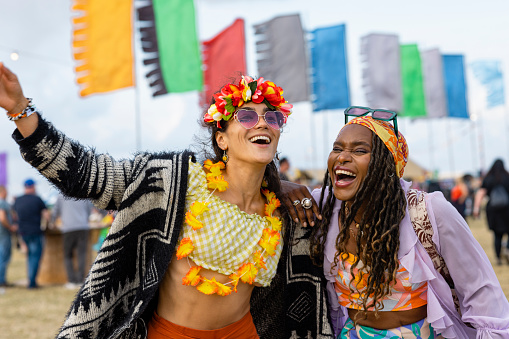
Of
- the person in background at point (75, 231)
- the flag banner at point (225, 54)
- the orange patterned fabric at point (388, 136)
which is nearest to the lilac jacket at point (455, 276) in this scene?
the orange patterned fabric at point (388, 136)

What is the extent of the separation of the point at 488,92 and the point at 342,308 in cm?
2185

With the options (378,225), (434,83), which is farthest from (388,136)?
(434,83)

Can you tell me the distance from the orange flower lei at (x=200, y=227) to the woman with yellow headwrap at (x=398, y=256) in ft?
1.15

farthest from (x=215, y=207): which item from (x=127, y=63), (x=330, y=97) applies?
(x=330, y=97)

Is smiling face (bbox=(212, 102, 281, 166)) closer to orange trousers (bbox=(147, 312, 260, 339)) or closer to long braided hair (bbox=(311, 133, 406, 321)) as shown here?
long braided hair (bbox=(311, 133, 406, 321))

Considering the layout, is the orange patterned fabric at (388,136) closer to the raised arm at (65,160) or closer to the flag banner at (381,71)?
the raised arm at (65,160)

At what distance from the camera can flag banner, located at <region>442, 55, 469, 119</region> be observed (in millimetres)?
18000

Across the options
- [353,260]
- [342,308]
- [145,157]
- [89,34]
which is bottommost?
[342,308]

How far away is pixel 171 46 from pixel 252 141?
781cm

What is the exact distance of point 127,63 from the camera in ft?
30.9

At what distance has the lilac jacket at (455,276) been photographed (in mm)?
2420

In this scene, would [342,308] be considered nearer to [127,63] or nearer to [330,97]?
[127,63]

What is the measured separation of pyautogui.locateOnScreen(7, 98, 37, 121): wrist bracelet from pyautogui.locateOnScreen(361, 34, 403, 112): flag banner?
1277cm

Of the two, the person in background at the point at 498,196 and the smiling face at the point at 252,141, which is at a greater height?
the smiling face at the point at 252,141
